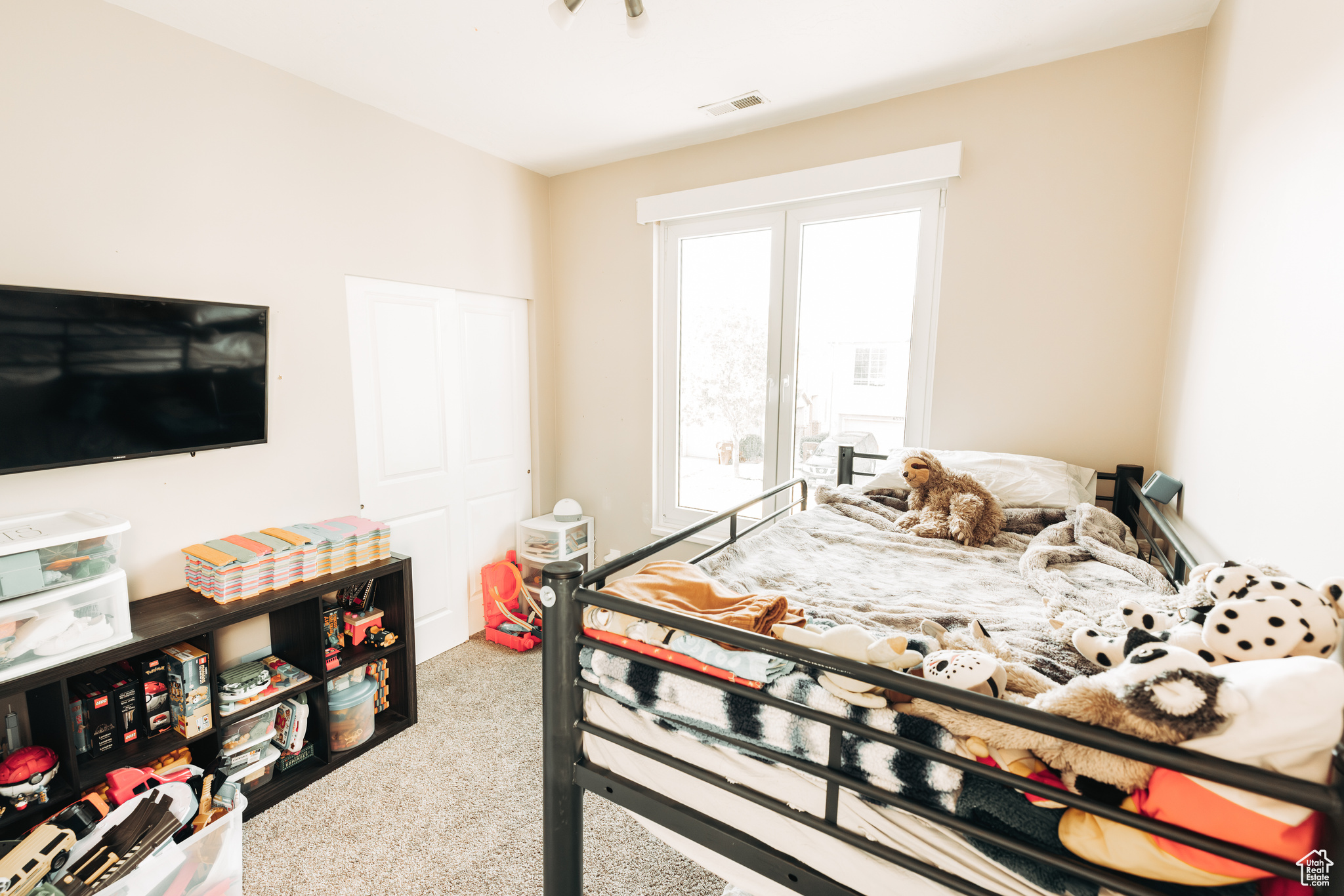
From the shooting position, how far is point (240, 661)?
2.24 meters

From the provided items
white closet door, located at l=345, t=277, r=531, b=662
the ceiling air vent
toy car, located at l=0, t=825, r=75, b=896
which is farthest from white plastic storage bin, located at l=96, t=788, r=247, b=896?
the ceiling air vent

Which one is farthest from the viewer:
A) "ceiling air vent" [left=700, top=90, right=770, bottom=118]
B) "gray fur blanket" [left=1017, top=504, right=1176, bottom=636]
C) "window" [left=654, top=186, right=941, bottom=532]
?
"window" [left=654, top=186, right=941, bottom=532]

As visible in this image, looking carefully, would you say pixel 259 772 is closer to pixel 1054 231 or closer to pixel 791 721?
pixel 791 721

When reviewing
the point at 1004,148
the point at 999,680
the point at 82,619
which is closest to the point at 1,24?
the point at 82,619

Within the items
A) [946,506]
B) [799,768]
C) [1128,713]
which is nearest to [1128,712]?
[1128,713]

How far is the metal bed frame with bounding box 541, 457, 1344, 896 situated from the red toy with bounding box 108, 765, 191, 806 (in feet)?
4.46

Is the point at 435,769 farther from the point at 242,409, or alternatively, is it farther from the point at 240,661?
the point at 242,409

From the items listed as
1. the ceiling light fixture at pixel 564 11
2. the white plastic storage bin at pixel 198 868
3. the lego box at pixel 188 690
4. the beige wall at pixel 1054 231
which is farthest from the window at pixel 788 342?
the white plastic storage bin at pixel 198 868

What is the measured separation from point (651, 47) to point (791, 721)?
2.30 meters

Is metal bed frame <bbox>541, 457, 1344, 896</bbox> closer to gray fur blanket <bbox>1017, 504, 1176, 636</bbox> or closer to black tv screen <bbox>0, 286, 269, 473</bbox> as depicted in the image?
gray fur blanket <bbox>1017, 504, 1176, 636</bbox>

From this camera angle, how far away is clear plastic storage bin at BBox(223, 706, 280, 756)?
77.1 inches

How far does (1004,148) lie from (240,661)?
3675 millimetres

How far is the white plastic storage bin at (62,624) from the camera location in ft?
4.87

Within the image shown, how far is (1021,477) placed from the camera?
212cm
